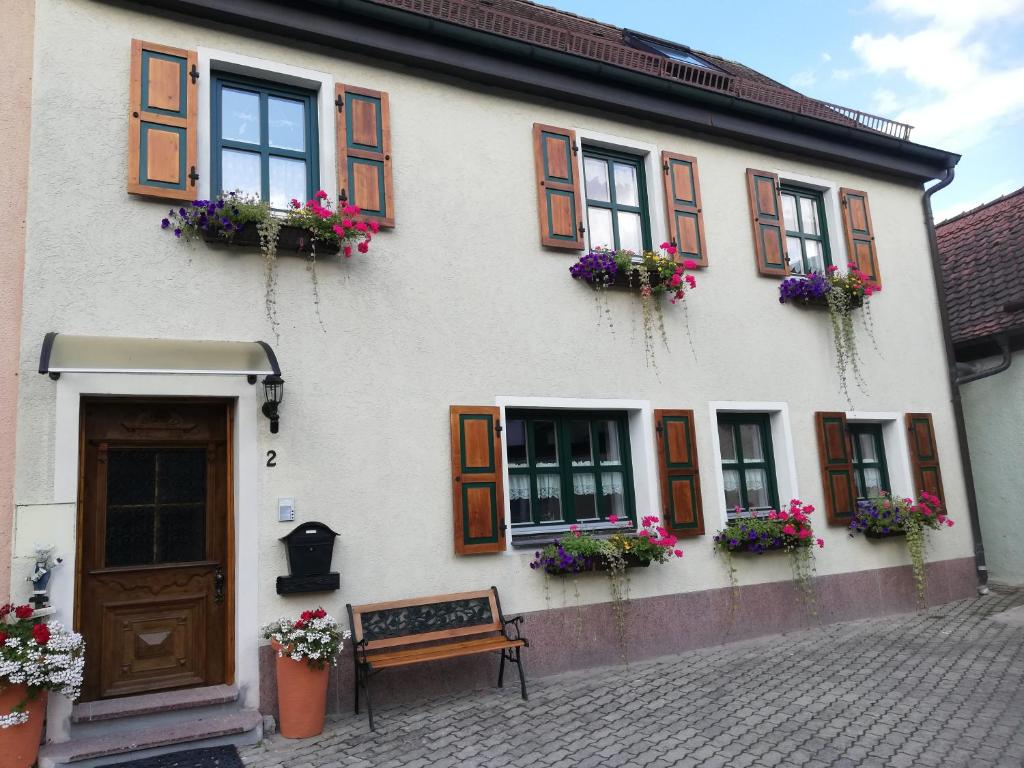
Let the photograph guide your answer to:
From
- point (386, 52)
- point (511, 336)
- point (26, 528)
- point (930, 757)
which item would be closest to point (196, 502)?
point (26, 528)

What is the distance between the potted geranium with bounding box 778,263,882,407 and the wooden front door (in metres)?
5.87

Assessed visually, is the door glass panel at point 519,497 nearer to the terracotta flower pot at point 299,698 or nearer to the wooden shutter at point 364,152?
the terracotta flower pot at point 299,698

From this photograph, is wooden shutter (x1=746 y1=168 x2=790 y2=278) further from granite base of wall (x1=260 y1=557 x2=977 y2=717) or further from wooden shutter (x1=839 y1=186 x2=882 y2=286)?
granite base of wall (x1=260 y1=557 x2=977 y2=717)

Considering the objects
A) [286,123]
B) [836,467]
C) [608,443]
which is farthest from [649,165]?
[836,467]

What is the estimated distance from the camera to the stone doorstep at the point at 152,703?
4.69 m

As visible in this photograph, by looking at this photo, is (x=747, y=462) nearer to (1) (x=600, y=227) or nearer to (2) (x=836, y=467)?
(2) (x=836, y=467)

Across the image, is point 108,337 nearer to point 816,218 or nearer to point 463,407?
point 463,407

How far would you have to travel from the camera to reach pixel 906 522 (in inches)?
319

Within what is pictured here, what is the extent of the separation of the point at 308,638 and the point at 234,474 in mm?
1335

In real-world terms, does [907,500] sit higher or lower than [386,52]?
lower

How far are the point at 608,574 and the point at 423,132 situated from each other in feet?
13.6

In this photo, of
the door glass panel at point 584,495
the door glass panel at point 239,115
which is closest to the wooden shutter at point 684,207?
the door glass panel at point 584,495

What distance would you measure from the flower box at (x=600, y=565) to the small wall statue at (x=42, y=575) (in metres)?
3.53

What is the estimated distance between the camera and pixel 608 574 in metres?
6.54
